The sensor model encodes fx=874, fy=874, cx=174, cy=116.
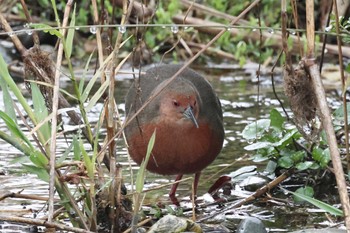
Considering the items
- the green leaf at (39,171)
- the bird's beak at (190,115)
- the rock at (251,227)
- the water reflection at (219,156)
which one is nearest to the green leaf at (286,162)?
the water reflection at (219,156)

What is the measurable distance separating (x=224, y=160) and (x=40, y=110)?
1929mm

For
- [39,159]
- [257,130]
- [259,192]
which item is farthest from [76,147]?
[257,130]

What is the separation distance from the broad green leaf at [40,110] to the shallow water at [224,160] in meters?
0.21

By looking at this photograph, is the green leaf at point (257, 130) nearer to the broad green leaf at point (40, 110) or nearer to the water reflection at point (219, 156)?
the water reflection at point (219, 156)

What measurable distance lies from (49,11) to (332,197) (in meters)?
5.14

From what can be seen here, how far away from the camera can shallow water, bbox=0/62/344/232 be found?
13.5 feet

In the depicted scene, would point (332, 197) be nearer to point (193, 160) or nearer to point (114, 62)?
point (193, 160)

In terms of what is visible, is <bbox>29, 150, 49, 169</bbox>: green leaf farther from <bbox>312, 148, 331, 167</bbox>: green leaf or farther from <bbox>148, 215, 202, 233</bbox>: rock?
<bbox>312, 148, 331, 167</bbox>: green leaf

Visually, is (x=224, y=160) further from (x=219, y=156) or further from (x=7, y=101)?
(x=7, y=101)

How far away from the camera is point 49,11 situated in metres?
8.84

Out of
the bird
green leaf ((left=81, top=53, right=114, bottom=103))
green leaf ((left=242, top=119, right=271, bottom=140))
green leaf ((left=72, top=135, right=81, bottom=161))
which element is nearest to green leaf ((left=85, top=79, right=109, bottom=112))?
green leaf ((left=81, top=53, right=114, bottom=103))

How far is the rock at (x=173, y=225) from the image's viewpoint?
362 cm

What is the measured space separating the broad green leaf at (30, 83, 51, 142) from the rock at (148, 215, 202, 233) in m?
0.58

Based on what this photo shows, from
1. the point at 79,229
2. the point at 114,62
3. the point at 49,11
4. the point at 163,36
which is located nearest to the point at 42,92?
the point at 114,62
